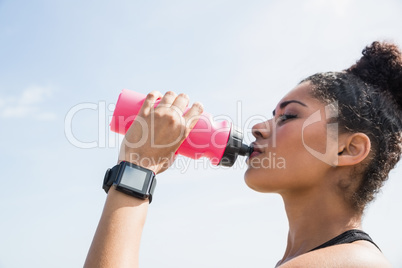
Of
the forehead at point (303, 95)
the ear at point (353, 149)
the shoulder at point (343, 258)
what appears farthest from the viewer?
the forehead at point (303, 95)

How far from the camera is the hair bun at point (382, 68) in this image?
274cm

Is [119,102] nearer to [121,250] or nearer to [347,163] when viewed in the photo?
[121,250]

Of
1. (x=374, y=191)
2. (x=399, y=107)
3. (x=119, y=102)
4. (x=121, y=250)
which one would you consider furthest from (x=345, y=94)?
(x=121, y=250)

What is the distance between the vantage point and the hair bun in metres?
2.74

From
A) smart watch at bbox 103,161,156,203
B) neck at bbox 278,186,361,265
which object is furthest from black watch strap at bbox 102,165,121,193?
neck at bbox 278,186,361,265

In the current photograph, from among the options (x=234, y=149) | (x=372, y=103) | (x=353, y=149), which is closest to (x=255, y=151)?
(x=234, y=149)

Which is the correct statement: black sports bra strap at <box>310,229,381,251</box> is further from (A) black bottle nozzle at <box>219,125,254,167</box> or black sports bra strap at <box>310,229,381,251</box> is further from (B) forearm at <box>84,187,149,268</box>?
(B) forearm at <box>84,187,149,268</box>

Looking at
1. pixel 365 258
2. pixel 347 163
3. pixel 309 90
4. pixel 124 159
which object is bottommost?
pixel 365 258

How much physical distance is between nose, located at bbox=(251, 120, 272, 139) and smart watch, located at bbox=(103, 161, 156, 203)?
0.87m

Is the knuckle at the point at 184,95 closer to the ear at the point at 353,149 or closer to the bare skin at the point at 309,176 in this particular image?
the bare skin at the point at 309,176

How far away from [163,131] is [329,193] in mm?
1044

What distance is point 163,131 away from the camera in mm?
2229

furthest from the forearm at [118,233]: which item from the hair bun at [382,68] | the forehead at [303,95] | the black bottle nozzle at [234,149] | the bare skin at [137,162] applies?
the hair bun at [382,68]

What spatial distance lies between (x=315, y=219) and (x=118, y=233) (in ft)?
3.78
